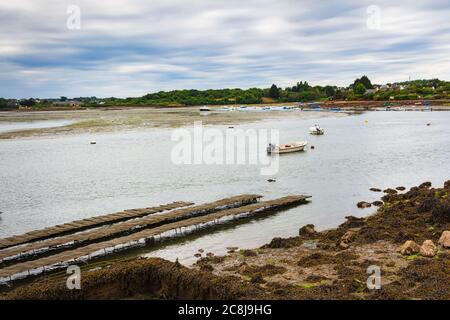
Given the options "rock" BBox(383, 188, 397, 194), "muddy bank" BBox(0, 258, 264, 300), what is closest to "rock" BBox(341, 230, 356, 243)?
"muddy bank" BBox(0, 258, 264, 300)

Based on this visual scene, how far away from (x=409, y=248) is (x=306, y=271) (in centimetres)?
537

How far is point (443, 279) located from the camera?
1777cm

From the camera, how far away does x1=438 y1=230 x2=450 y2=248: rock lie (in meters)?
21.8

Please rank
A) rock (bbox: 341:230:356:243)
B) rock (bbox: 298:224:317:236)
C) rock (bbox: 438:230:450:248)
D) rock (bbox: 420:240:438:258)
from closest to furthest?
rock (bbox: 420:240:438:258)
rock (bbox: 438:230:450:248)
rock (bbox: 341:230:356:243)
rock (bbox: 298:224:317:236)

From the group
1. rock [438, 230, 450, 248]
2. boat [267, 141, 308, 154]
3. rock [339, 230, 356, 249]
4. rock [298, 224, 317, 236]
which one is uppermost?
boat [267, 141, 308, 154]

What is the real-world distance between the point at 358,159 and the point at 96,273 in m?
47.3

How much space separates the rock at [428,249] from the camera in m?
20.9

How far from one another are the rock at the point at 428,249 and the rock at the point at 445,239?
735 millimetres

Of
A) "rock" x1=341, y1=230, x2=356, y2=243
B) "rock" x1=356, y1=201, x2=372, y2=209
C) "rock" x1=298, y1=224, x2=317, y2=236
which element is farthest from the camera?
"rock" x1=356, y1=201, x2=372, y2=209

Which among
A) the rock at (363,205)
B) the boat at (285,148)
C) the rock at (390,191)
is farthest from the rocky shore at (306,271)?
the boat at (285,148)

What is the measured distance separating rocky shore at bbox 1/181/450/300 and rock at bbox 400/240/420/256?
0.05 metres

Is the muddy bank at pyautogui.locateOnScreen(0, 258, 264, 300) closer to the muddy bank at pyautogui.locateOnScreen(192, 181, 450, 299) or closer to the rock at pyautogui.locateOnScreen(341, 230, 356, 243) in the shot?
the muddy bank at pyautogui.locateOnScreen(192, 181, 450, 299)

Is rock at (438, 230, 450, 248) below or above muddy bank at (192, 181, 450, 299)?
above
